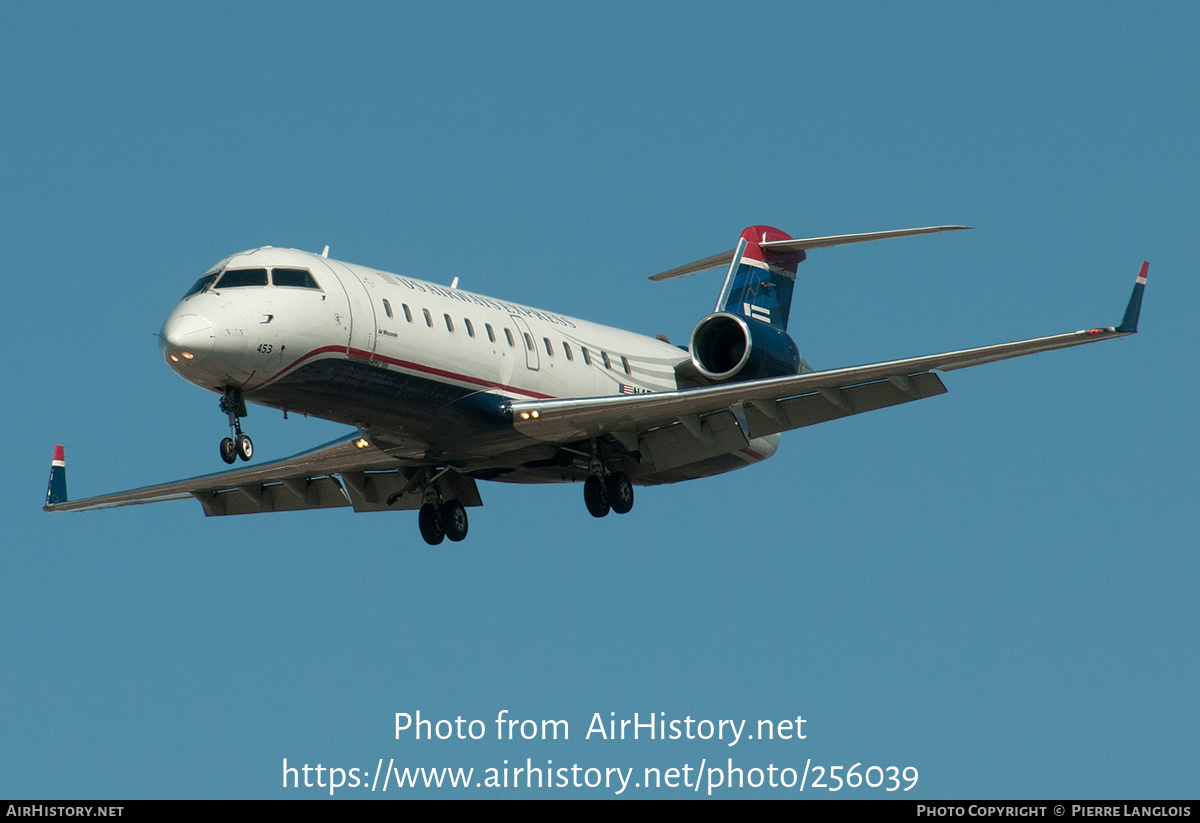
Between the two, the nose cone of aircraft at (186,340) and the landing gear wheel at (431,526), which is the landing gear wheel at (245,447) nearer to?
the nose cone of aircraft at (186,340)

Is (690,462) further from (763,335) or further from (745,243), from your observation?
(745,243)

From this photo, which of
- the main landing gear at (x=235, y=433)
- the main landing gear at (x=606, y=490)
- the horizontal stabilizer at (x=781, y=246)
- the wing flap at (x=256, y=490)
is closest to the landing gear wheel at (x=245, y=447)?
the main landing gear at (x=235, y=433)

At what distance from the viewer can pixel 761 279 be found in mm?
28469

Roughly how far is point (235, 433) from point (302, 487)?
21.1ft

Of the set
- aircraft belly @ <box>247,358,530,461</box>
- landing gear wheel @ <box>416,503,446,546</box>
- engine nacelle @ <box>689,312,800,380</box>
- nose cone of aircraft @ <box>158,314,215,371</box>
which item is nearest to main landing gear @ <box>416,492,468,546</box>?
landing gear wheel @ <box>416,503,446,546</box>

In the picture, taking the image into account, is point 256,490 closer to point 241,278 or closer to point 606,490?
point 606,490

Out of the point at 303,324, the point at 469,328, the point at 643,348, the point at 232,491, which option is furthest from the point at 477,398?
the point at 232,491

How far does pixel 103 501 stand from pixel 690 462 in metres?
9.52

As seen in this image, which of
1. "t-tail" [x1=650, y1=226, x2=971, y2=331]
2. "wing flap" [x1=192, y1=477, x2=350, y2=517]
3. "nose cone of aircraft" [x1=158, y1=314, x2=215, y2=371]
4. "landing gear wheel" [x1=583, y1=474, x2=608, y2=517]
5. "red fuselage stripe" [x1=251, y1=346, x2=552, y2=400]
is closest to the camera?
"nose cone of aircraft" [x1=158, y1=314, x2=215, y2=371]

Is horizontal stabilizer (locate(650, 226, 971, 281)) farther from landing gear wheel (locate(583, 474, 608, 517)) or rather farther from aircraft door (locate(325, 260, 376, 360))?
aircraft door (locate(325, 260, 376, 360))

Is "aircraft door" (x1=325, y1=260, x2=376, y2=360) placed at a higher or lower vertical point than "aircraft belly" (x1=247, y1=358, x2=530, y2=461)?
higher

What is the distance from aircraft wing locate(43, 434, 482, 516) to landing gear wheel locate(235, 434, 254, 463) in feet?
12.8

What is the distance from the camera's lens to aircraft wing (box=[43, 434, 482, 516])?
987 inches

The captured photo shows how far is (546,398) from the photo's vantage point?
77.7ft
